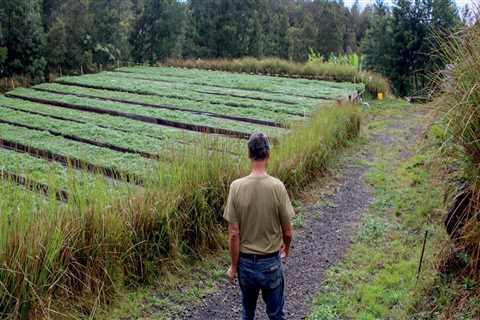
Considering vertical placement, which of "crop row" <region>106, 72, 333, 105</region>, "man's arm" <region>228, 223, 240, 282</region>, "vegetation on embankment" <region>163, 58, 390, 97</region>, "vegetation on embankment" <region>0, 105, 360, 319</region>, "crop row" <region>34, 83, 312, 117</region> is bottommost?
"vegetation on embankment" <region>0, 105, 360, 319</region>

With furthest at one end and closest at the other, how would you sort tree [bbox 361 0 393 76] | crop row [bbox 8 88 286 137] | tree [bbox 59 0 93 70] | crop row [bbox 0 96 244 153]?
tree [bbox 361 0 393 76], tree [bbox 59 0 93 70], crop row [bbox 8 88 286 137], crop row [bbox 0 96 244 153]

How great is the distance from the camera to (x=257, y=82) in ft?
45.9

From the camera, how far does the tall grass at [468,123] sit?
3.08 m

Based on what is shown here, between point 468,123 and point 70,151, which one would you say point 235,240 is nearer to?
point 468,123

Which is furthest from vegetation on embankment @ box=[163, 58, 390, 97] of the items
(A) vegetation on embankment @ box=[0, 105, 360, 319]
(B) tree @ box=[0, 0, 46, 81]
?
(A) vegetation on embankment @ box=[0, 105, 360, 319]

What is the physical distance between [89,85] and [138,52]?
22.4 ft

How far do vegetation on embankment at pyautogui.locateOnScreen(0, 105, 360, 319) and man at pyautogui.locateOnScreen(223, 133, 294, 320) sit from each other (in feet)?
3.93

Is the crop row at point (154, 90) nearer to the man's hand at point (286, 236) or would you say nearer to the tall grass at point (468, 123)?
the tall grass at point (468, 123)

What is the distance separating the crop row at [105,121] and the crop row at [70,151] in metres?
0.80

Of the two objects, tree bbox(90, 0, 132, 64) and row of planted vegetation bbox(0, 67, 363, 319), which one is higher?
tree bbox(90, 0, 132, 64)

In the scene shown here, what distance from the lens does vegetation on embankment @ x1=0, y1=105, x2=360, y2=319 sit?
299 centimetres

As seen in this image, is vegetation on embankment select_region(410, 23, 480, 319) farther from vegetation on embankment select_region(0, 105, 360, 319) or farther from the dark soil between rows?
vegetation on embankment select_region(0, 105, 360, 319)

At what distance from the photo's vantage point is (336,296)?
3.77 metres

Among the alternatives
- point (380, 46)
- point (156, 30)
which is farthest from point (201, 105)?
point (380, 46)
